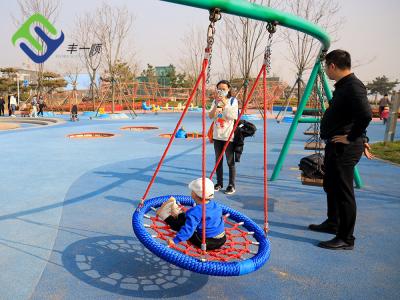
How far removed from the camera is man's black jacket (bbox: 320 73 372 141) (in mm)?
2973

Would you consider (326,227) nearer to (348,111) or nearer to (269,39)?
(348,111)

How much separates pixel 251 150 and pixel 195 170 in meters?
3.05

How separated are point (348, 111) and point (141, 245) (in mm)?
Answer: 2284

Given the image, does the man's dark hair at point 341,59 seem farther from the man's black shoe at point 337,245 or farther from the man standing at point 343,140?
the man's black shoe at point 337,245

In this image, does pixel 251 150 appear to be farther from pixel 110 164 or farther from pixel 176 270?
pixel 176 270

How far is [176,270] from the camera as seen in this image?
277 cm

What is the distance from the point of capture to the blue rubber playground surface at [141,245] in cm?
249

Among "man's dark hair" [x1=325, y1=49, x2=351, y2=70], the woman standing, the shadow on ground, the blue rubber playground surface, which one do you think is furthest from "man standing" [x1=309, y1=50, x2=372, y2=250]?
the woman standing

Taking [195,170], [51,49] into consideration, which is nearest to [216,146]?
[195,170]

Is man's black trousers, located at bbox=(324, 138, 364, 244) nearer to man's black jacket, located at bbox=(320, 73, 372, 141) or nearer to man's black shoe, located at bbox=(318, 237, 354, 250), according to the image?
man's black shoe, located at bbox=(318, 237, 354, 250)

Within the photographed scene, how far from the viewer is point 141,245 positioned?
10.6ft

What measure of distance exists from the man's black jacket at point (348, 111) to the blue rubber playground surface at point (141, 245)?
44.2 inches

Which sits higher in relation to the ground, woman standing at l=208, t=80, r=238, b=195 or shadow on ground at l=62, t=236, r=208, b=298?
woman standing at l=208, t=80, r=238, b=195

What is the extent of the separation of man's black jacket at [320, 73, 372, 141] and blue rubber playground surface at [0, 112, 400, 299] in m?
1.12
